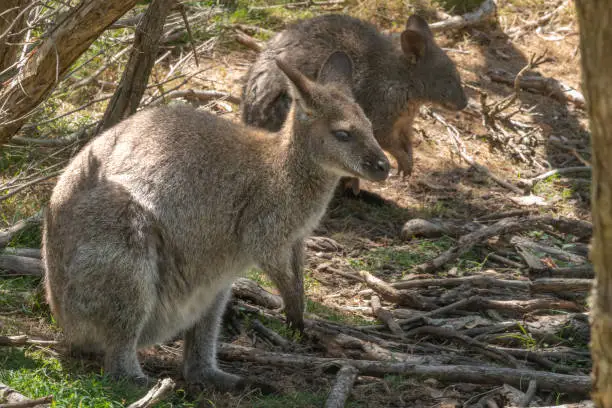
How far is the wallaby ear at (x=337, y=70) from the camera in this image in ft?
21.1

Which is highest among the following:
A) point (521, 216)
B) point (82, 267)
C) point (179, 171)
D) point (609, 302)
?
point (609, 302)

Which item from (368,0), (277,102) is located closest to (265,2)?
(368,0)

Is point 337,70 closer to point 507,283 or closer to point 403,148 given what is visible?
point 507,283

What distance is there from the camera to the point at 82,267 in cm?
507

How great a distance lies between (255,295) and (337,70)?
190 centimetres

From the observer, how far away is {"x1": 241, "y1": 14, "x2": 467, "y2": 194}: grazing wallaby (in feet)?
28.1

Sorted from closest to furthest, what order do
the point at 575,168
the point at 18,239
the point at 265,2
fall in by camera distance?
the point at 18,239 → the point at 575,168 → the point at 265,2

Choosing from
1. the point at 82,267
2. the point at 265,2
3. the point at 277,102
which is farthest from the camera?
the point at 265,2

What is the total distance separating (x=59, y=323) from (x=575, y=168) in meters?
6.36

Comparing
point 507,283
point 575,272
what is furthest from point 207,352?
point 575,272

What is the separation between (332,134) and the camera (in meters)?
5.95

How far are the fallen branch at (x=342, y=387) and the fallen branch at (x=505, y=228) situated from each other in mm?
2345

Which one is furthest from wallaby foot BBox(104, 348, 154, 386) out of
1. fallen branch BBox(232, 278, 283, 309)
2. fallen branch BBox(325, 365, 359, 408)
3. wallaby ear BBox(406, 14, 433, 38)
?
wallaby ear BBox(406, 14, 433, 38)

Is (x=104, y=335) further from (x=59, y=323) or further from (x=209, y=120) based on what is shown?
(x=209, y=120)
